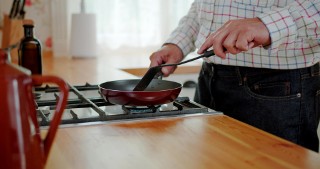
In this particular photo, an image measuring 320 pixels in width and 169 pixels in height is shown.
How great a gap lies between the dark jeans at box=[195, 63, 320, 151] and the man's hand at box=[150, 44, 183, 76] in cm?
15

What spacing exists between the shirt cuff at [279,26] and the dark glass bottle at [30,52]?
2.44 feet

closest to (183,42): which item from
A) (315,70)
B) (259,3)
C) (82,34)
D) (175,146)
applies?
(259,3)

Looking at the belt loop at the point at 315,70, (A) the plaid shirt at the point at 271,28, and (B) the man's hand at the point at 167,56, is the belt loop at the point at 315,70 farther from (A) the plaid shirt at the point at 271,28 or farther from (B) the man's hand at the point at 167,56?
(B) the man's hand at the point at 167,56

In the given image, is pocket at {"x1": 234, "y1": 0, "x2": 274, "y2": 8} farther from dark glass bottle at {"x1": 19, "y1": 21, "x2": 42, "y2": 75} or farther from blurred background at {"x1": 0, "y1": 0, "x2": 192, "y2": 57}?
blurred background at {"x1": 0, "y1": 0, "x2": 192, "y2": 57}

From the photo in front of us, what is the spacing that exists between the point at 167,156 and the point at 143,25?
178 cm

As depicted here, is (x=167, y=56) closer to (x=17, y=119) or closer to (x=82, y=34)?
(x=17, y=119)

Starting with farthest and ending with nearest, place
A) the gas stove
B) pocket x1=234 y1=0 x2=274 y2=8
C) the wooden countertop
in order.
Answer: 1. pocket x1=234 y1=0 x2=274 y2=8
2. the gas stove
3. the wooden countertop

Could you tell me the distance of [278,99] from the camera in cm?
113

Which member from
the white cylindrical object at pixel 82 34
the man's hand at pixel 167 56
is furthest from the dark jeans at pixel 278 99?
the white cylindrical object at pixel 82 34

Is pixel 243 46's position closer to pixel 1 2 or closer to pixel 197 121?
pixel 197 121

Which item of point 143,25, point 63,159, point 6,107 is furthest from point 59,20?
point 6,107

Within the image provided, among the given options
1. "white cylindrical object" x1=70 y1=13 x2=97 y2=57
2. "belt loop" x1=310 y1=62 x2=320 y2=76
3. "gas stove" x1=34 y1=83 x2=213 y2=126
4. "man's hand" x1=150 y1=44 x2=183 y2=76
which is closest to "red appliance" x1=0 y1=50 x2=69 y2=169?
"gas stove" x1=34 y1=83 x2=213 y2=126

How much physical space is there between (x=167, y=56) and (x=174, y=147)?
605 millimetres

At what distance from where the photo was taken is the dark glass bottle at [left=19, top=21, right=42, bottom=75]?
1.34 m
